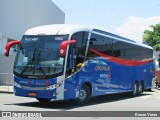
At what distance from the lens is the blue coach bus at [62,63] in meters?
15.5

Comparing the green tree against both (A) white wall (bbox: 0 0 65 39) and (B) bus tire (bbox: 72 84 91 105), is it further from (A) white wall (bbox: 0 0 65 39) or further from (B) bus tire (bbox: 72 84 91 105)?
(B) bus tire (bbox: 72 84 91 105)

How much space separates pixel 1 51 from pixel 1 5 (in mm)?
3820

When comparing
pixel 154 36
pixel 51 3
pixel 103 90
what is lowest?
pixel 103 90

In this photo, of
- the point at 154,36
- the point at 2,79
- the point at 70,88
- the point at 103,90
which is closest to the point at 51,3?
the point at 154,36

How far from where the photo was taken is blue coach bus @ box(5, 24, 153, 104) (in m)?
15.5

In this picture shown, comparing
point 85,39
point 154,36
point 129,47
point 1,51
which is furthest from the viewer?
point 154,36

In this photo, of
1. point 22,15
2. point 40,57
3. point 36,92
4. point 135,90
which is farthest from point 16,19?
point 36,92

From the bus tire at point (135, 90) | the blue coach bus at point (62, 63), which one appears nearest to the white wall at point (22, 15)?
the bus tire at point (135, 90)

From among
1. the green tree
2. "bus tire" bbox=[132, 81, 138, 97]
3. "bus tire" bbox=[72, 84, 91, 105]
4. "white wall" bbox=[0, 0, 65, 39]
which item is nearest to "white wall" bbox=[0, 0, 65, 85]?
"white wall" bbox=[0, 0, 65, 39]

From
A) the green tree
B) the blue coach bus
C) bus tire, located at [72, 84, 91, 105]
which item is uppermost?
the green tree

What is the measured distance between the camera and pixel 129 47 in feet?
75.6

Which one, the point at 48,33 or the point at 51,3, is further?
the point at 51,3

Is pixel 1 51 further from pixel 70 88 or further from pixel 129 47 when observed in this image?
pixel 70 88

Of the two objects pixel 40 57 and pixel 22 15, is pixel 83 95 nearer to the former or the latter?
pixel 40 57
